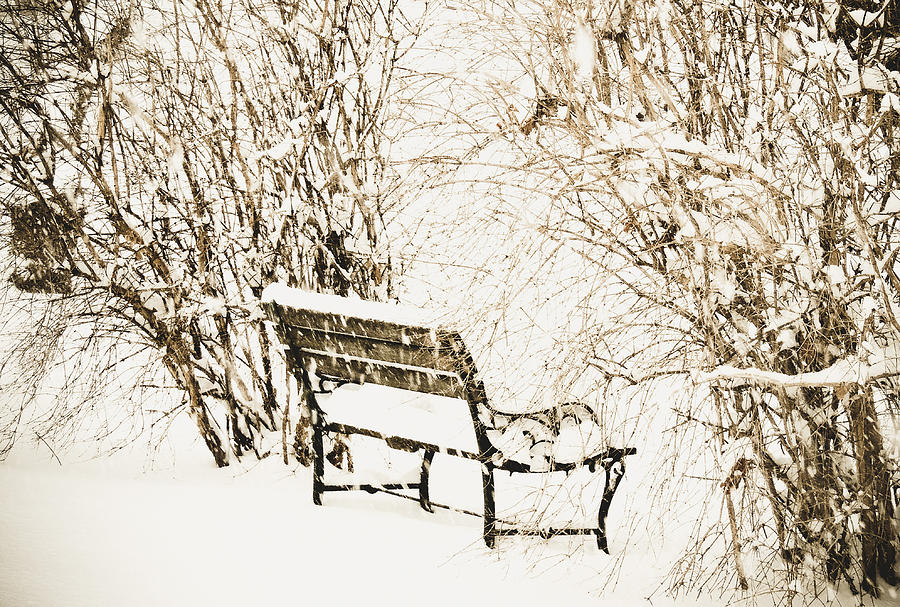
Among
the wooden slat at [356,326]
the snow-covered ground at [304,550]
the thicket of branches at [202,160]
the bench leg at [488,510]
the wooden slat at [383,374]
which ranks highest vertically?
the thicket of branches at [202,160]

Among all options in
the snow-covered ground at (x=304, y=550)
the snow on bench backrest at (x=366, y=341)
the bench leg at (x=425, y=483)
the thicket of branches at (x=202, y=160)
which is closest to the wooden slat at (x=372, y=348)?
the snow on bench backrest at (x=366, y=341)

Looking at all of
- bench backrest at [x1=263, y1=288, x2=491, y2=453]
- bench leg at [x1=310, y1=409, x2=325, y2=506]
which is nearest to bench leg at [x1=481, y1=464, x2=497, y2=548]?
bench backrest at [x1=263, y1=288, x2=491, y2=453]

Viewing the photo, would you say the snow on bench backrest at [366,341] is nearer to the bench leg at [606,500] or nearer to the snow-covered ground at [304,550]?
the snow-covered ground at [304,550]

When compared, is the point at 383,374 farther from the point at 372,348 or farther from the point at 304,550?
the point at 304,550

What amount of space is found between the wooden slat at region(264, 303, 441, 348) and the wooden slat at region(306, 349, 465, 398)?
6.1 inches

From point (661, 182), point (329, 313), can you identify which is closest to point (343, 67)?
point (329, 313)

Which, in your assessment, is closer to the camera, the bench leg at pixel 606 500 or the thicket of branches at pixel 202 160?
the bench leg at pixel 606 500

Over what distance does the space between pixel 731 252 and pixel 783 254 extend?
17 centimetres

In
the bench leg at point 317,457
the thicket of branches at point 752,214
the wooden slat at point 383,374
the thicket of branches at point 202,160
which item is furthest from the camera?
the thicket of branches at point 202,160

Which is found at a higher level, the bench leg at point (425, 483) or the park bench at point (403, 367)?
the park bench at point (403, 367)

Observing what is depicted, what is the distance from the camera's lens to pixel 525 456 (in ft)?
9.50

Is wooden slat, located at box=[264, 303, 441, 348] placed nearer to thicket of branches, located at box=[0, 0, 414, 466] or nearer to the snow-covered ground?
the snow-covered ground

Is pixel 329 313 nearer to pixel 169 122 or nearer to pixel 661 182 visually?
pixel 661 182

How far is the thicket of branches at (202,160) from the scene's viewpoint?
13.3 feet
